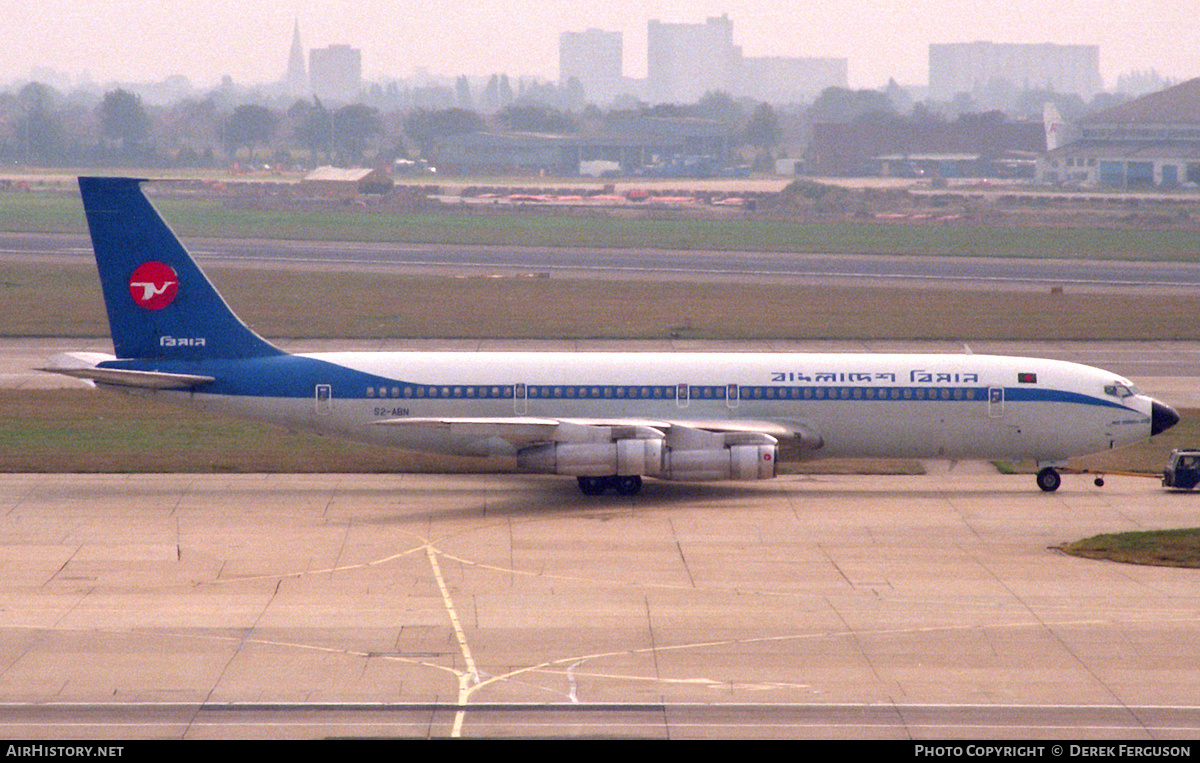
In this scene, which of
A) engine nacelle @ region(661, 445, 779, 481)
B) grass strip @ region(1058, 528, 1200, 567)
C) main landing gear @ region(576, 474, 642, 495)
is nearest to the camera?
grass strip @ region(1058, 528, 1200, 567)

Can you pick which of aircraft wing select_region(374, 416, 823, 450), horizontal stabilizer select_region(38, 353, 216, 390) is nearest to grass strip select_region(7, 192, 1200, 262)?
aircraft wing select_region(374, 416, 823, 450)

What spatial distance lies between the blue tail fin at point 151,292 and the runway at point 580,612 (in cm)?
402

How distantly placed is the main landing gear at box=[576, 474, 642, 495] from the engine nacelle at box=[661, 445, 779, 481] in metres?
1.70

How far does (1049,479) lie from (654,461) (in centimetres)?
1203

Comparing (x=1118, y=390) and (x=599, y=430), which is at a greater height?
(x=1118, y=390)

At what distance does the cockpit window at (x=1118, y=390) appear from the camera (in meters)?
42.1

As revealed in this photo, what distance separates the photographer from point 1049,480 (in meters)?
41.7

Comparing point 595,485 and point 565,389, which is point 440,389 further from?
point 595,485

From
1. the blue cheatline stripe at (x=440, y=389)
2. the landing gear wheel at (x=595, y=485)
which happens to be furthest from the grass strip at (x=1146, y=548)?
the landing gear wheel at (x=595, y=485)

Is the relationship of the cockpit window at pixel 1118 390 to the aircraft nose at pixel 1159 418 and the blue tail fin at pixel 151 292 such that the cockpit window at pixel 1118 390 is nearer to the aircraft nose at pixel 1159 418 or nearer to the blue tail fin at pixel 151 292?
the aircraft nose at pixel 1159 418

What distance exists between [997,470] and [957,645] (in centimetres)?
2013

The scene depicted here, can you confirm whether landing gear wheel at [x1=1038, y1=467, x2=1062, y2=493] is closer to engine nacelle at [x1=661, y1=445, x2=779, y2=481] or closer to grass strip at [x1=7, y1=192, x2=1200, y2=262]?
engine nacelle at [x1=661, y1=445, x2=779, y2=481]

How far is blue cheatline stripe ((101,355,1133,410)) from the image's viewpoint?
41250mm

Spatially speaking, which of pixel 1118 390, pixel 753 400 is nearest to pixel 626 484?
pixel 753 400
